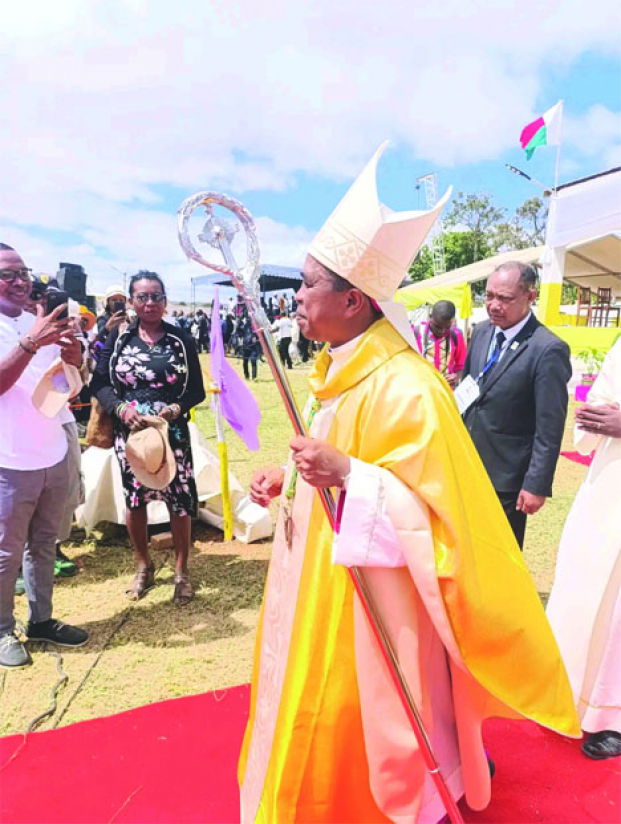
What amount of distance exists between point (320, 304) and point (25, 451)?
2.00 metres

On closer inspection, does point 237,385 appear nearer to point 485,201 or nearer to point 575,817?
point 575,817

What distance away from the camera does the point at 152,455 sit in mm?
3436

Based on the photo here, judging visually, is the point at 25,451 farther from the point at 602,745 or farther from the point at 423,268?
the point at 423,268

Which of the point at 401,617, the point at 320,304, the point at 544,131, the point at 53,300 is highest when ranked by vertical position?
the point at 544,131

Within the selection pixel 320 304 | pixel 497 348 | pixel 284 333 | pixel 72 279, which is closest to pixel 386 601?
pixel 320 304

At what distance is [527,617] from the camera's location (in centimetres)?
162

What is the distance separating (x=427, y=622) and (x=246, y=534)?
3416 millimetres

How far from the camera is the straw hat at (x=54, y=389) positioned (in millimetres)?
2912

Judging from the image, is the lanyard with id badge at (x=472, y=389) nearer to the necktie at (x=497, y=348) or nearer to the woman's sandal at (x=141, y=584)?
the necktie at (x=497, y=348)

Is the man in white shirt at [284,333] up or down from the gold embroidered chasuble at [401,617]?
up

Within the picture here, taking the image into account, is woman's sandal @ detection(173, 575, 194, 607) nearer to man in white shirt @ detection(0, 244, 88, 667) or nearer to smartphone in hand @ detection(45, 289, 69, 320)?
man in white shirt @ detection(0, 244, 88, 667)

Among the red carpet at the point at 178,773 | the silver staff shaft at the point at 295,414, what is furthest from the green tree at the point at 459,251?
the silver staff shaft at the point at 295,414

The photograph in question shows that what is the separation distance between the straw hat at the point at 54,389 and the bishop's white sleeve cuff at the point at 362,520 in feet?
6.61

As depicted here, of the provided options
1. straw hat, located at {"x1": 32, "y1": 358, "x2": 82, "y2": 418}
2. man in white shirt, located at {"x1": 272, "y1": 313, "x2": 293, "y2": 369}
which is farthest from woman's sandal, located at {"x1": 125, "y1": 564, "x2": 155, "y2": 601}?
man in white shirt, located at {"x1": 272, "y1": 313, "x2": 293, "y2": 369}
